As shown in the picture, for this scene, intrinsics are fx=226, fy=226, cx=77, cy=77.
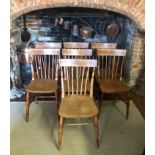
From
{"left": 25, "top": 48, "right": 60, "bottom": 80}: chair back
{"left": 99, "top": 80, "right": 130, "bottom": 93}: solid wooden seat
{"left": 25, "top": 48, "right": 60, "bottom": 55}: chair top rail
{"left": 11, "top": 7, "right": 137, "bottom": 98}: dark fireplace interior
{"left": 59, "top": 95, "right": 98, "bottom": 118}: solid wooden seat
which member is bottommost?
{"left": 59, "top": 95, "right": 98, "bottom": 118}: solid wooden seat

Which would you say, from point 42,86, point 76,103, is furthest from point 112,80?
point 42,86

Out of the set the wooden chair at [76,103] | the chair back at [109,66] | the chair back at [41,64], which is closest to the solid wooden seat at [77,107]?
the wooden chair at [76,103]

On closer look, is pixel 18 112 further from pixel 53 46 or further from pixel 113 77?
pixel 113 77

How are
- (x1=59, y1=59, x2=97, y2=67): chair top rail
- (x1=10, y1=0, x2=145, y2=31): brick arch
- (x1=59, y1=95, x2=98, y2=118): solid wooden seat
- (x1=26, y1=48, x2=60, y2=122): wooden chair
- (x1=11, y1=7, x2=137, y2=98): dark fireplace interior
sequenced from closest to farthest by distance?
(x1=59, y1=95, x2=98, y2=118): solid wooden seat, (x1=59, y1=59, x2=97, y2=67): chair top rail, (x1=26, y1=48, x2=60, y2=122): wooden chair, (x1=10, y1=0, x2=145, y2=31): brick arch, (x1=11, y1=7, x2=137, y2=98): dark fireplace interior

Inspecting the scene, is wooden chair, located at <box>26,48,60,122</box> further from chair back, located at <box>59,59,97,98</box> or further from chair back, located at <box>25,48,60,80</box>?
chair back, located at <box>59,59,97,98</box>

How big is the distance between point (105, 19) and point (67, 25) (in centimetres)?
67

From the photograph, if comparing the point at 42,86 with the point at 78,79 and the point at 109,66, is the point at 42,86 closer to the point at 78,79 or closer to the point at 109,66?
the point at 78,79

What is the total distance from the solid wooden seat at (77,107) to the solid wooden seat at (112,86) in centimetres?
32

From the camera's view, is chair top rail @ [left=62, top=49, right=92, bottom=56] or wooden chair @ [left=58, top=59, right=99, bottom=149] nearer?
wooden chair @ [left=58, top=59, right=99, bottom=149]

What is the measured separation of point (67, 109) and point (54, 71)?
0.96 meters

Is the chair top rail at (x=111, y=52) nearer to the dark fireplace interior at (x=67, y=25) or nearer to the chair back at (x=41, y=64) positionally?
the chair back at (x=41, y=64)

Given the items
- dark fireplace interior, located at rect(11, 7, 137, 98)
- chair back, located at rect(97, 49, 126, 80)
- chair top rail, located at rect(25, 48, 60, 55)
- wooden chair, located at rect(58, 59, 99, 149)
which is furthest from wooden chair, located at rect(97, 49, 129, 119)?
dark fireplace interior, located at rect(11, 7, 137, 98)

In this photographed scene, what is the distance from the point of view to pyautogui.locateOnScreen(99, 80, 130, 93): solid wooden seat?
2.54m
